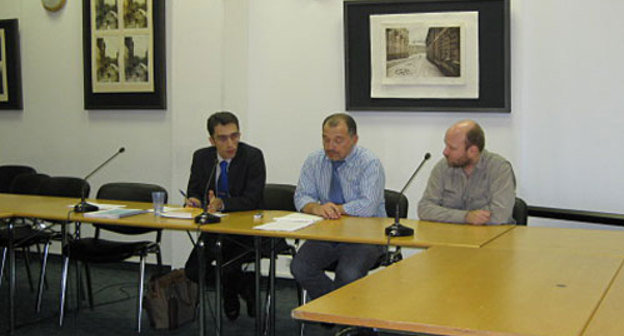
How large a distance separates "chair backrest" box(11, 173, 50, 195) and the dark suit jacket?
1.62 m

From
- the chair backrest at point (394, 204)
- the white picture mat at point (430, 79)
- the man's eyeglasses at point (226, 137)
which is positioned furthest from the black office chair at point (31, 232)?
the white picture mat at point (430, 79)

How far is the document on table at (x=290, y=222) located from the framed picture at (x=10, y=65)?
3.66m

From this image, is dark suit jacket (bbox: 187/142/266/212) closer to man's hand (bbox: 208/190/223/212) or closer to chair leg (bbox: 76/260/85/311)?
man's hand (bbox: 208/190/223/212)

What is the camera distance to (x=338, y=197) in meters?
4.64

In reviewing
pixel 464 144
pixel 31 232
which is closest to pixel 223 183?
pixel 31 232

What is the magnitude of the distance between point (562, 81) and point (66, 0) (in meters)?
4.19

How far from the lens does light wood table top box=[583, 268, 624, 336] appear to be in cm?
212

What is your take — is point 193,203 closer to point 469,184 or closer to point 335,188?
point 335,188

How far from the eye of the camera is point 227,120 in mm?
4727

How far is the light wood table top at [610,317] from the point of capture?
2.12 m

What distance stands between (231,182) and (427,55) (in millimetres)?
1589

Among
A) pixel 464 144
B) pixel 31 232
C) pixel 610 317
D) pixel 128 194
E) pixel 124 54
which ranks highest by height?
pixel 124 54

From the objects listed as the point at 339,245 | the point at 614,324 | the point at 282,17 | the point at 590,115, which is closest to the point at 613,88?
the point at 590,115

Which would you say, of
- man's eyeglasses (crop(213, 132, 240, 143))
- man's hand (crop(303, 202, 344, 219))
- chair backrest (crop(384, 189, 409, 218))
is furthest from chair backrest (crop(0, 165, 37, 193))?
chair backrest (crop(384, 189, 409, 218))
